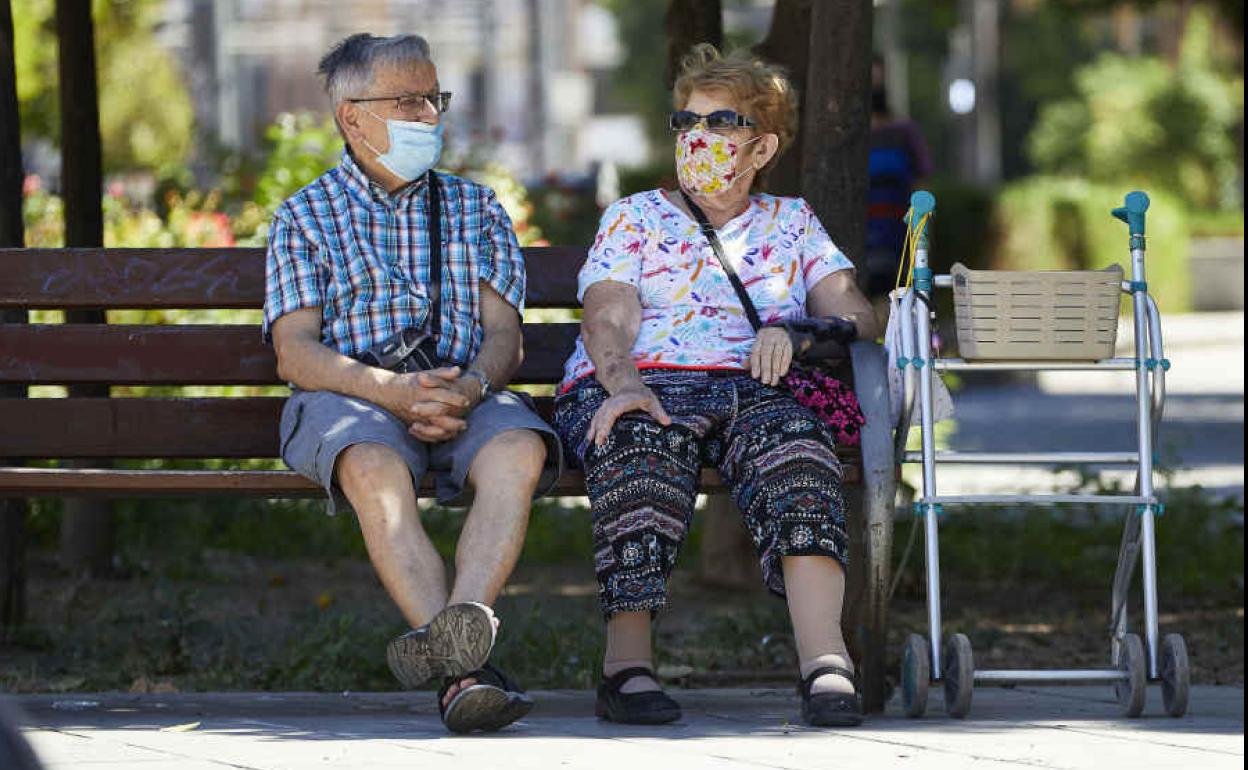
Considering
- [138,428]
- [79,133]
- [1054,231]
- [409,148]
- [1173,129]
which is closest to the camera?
[409,148]

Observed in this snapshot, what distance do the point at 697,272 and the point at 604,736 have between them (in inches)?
44.2

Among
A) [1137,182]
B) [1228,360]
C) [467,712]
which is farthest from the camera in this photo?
[1137,182]

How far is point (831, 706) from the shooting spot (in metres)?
4.42

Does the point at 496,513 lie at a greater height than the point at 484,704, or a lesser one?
greater

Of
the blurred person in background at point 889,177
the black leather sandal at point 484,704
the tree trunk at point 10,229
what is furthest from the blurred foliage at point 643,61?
the black leather sandal at point 484,704

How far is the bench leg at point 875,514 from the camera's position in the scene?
181 inches

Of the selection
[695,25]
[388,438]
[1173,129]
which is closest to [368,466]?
[388,438]

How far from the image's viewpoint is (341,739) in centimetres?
441

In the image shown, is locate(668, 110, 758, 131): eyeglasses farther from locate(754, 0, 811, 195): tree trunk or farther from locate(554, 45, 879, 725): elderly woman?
locate(754, 0, 811, 195): tree trunk

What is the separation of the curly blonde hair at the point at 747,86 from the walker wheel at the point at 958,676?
48.6 inches

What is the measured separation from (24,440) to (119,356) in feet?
0.96

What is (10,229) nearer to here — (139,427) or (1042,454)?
(139,427)

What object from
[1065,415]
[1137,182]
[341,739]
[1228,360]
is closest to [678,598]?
[341,739]

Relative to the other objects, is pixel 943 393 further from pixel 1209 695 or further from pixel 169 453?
pixel 169 453
